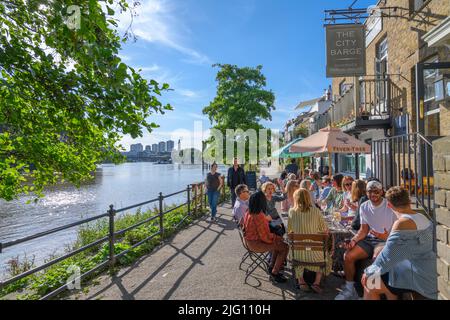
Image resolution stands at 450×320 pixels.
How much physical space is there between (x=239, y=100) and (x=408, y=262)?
2186 cm

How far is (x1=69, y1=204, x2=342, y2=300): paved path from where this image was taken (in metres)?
4.64

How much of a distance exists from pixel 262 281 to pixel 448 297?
3.03 metres

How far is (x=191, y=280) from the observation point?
5.18 meters

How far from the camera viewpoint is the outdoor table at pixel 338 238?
4.96 m

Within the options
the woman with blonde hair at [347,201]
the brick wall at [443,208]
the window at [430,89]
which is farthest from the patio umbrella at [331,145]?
the brick wall at [443,208]

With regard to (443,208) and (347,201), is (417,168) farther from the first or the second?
(443,208)

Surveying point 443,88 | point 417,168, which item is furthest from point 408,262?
point 443,88

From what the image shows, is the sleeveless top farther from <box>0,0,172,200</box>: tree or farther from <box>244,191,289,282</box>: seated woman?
<box>0,0,172,200</box>: tree

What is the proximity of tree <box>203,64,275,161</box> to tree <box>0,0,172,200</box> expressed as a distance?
18319mm

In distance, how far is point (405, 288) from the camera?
3174 millimetres

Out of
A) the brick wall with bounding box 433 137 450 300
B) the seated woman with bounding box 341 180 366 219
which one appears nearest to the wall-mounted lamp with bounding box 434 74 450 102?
the seated woman with bounding box 341 180 366 219
